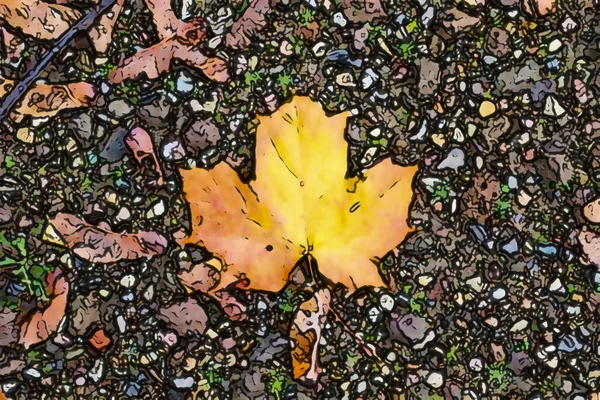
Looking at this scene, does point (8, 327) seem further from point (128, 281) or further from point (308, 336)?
point (308, 336)

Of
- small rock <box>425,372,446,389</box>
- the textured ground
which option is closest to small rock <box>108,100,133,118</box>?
the textured ground

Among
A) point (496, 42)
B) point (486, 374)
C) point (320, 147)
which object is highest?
point (496, 42)

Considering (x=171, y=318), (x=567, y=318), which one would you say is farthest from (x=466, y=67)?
(x=171, y=318)

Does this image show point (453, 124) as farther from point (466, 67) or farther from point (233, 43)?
point (233, 43)

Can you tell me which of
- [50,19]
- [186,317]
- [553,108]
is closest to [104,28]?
[50,19]

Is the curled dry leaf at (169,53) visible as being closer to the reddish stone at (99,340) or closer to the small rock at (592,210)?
the reddish stone at (99,340)

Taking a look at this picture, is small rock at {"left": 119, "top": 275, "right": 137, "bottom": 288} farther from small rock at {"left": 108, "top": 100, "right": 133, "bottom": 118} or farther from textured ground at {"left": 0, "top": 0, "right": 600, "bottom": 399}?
small rock at {"left": 108, "top": 100, "right": 133, "bottom": 118}
